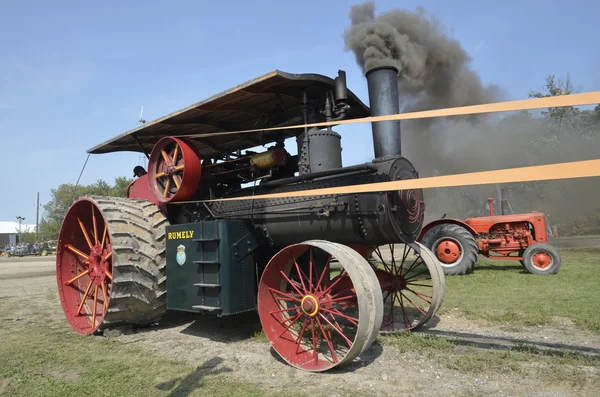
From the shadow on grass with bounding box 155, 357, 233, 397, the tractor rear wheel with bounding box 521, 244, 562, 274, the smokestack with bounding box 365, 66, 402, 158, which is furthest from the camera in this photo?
the tractor rear wheel with bounding box 521, 244, 562, 274

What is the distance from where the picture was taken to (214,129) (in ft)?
20.6

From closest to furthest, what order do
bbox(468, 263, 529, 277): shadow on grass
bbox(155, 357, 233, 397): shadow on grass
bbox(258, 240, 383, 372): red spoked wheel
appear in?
bbox(155, 357, 233, 397): shadow on grass
bbox(258, 240, 383, 372): red spoked wheel
bbox(468, 263, 529, 277): shadow on grass

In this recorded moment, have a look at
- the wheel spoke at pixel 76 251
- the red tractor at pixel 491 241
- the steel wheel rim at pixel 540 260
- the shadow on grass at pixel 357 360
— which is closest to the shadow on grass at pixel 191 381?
the shadow on grass at pixel 357 360

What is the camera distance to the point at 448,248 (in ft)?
32.3

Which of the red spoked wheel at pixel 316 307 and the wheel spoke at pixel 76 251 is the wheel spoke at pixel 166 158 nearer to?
the wheel spoke at pixel 76 251

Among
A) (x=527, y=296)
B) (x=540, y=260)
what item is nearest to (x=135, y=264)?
(x=527, y=296)

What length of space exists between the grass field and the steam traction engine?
105 centimetres

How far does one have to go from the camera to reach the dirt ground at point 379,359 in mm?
3102

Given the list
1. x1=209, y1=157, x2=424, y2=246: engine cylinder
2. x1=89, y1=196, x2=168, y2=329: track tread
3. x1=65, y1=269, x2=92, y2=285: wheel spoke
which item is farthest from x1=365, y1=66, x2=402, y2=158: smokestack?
x1=65, y1=269, x2=92, y2=285: wheel spoke

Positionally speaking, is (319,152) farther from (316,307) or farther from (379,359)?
(379,359)

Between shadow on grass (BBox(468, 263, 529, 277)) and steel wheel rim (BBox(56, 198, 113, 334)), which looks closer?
steel wheel rim (BBox(56, 198, 113, 334))

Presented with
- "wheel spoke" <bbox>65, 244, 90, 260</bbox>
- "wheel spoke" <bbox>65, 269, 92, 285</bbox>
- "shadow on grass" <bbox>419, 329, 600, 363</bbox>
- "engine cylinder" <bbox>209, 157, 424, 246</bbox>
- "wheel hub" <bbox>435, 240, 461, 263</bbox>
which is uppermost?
"engine cylinder" <bbox>209, 157, 424, 246</bbox>

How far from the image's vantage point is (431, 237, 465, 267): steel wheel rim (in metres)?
9.67

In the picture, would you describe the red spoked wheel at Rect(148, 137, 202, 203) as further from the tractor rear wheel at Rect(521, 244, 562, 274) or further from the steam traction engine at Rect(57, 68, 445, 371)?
the tractor rear wheel at Rect(521, 244, 562, 274)
